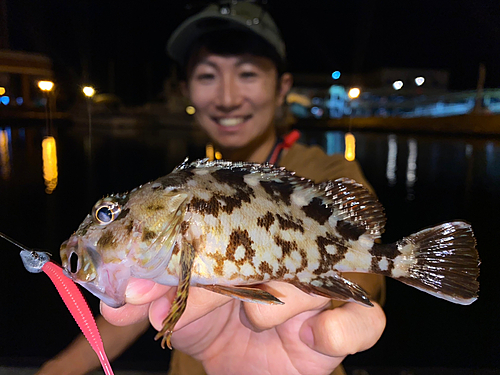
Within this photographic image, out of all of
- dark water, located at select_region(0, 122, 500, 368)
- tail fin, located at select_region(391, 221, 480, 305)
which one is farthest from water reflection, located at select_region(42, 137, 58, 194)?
tail fin, located at select_region(391, 221, 480, 305)

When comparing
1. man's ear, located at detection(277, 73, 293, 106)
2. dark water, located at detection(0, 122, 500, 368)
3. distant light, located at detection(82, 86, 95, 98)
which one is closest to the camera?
distant light, located at detection(82, 86, 95, 98)

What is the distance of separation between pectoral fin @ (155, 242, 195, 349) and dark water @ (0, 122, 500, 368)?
206 centimetres

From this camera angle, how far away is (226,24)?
2.31m

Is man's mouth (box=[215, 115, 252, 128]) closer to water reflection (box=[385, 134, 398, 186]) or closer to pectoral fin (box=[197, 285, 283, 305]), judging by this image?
pectoral fin (box=[197, 285, 283, 305])

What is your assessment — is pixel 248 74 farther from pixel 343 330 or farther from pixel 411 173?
pixel 411 173

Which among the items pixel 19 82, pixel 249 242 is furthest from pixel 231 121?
pixel 19 82

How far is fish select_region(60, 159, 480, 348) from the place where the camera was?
3.55ft

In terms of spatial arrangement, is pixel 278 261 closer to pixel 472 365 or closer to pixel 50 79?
pixel 50 79

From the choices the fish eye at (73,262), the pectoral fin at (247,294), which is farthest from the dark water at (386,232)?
the pectoral fin at (247,294)

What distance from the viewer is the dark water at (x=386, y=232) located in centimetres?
347

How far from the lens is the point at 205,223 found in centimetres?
114

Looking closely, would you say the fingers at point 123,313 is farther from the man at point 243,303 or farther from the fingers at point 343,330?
the fingers at point 343,330

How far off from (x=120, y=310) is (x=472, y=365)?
13.0 feet

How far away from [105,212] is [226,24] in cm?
190
